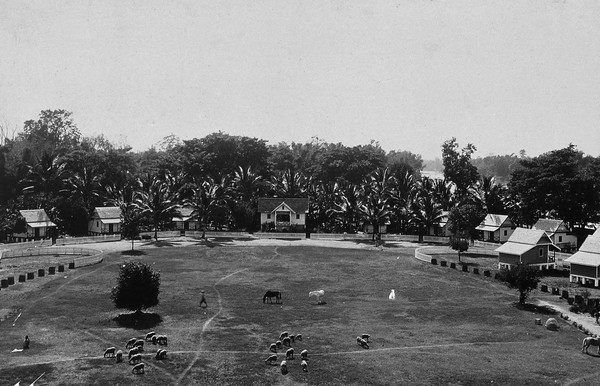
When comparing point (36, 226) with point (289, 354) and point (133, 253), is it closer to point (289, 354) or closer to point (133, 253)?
point (133, 253)

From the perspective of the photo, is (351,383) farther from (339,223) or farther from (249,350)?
(339,223)

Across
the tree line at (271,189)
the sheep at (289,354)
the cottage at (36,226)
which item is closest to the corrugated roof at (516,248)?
the tree line at (271,189)

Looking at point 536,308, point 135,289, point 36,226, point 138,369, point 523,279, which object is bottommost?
point 138,369

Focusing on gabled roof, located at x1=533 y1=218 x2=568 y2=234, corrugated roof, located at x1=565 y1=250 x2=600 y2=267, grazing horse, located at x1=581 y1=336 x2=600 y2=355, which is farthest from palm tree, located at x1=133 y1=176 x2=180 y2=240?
grazing horse, located at x1=581 y1=336 x2=600 y2=355

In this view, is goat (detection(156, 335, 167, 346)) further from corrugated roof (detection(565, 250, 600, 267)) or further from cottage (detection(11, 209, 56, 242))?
cottage (detection(11, 209, 56, 242))

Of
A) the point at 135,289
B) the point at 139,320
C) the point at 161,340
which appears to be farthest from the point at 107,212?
the point at 161,340
